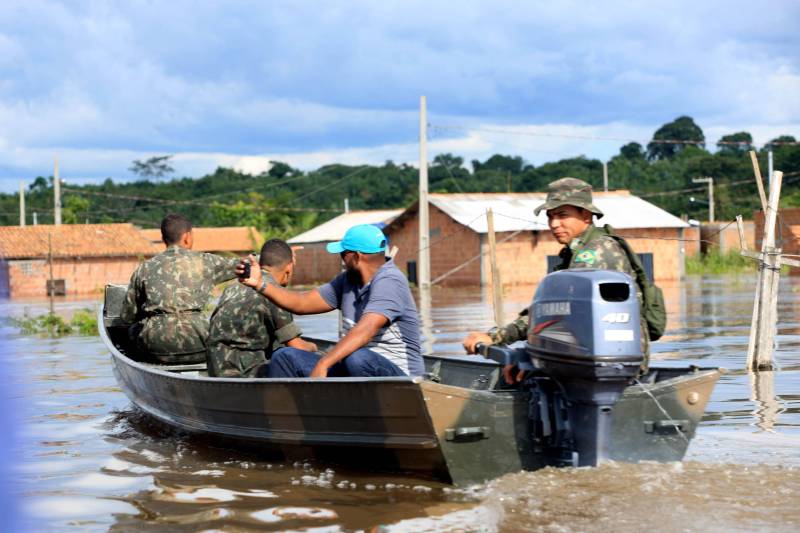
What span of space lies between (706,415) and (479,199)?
107 feet

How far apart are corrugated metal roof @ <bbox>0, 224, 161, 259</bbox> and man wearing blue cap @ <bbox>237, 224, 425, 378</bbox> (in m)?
40.2

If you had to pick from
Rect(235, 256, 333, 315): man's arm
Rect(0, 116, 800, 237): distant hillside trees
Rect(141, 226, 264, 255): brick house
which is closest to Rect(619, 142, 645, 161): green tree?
Rect(0, 116, 800, 237): distant hillside trees

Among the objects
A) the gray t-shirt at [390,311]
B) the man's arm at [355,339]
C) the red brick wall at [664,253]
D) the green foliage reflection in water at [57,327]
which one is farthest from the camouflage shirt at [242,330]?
the red brick wall at [664,253]

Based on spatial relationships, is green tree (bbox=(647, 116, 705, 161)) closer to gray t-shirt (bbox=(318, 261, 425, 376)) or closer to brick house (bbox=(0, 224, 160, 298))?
brick house (bbox=(0, 224, 160, 298))

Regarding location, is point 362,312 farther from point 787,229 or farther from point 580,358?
point 787,229

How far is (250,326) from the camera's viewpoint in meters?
7.17

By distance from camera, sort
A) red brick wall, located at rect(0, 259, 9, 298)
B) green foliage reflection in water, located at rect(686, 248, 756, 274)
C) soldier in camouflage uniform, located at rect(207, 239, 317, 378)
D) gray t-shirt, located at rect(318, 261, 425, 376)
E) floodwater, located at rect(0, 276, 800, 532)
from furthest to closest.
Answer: green foliage reflection in water, located at rect(686, 248, 756, 274) → soldier in camouflage uniform, located at rect(207, 239, 317, 378) → gray t-shirt, located at rect(318, 261, 425, 376) → floodwater, located at rect(0, 276, 800, 532) → red brick wall, located at rect(0, 259, 9, 298)

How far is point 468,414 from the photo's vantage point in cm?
538

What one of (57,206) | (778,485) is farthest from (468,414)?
(57,206)

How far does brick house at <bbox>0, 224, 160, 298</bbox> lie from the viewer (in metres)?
45.0

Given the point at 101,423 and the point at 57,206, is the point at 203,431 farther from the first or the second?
the point at 57,206

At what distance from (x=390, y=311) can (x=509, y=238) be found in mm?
28767

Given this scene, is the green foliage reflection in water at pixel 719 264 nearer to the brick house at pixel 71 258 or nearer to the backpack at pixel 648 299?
the brick house at pixel 71 258

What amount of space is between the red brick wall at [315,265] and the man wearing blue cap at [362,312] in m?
36.9
